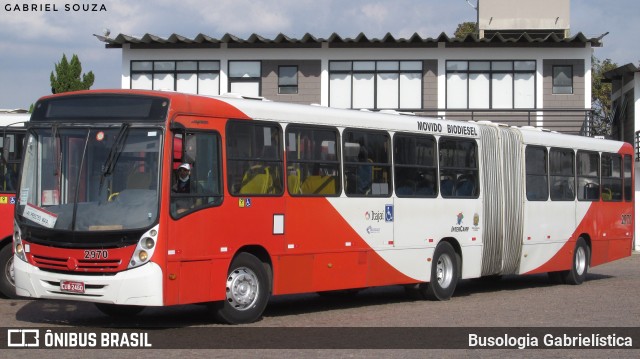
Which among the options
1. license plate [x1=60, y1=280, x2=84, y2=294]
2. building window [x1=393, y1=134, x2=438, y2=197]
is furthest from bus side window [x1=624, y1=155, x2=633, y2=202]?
license plate [x1=60, y1=280, x2=84, y2=294]

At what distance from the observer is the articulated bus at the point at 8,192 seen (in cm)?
1742

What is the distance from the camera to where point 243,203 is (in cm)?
1467

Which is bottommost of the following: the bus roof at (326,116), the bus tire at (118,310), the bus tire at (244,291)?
the bus tire at (118,310)

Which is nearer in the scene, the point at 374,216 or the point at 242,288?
the point at 242,288

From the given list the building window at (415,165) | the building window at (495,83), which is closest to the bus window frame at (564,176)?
the building window at (415,165)

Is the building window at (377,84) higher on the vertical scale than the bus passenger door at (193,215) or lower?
higher

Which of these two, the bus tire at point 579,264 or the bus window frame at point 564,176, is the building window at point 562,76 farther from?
the bus window frame at point 564,176

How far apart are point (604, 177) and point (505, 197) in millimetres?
4982

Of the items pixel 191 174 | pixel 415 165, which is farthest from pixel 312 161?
pixel 415 165

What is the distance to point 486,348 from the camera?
489 inches

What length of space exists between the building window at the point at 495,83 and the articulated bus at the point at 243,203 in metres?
19.1

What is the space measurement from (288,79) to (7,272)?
77.4ft

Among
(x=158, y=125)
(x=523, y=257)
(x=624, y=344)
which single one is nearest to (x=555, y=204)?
(x=523, y=257)

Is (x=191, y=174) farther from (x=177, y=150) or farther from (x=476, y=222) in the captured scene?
(x=476, y=222)
